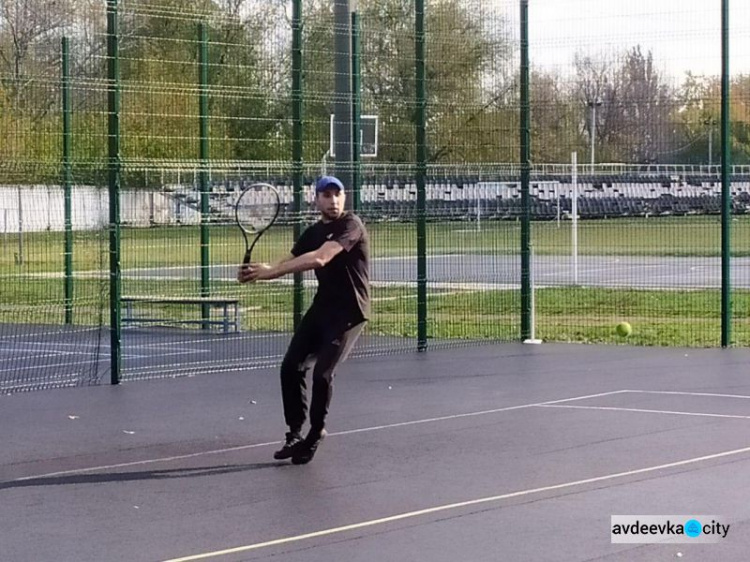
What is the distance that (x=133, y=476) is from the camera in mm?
9750

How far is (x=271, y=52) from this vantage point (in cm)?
1762

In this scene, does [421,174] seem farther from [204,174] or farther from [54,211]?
[54,211]

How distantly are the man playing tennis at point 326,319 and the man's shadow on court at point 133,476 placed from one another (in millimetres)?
270

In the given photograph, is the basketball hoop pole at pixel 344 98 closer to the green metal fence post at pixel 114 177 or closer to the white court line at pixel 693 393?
the green metal fence post at pixel 114 177

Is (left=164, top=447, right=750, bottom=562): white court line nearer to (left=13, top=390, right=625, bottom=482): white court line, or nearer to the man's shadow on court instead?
the man's shadow on court

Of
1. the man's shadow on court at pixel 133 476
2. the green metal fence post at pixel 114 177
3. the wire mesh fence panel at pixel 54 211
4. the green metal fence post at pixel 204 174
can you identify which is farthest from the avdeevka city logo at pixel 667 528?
the wire mesh fence panel at pixel 54 211

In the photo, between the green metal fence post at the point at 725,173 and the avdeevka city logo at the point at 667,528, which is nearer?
the avdeevka city logo at the point at 667,528

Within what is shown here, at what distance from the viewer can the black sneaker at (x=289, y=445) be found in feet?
33.0

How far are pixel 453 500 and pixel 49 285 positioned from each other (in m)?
17.0

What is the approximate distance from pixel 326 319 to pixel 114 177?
212 inches

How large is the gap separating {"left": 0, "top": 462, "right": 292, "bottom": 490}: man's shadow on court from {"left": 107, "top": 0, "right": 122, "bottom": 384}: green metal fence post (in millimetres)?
5182

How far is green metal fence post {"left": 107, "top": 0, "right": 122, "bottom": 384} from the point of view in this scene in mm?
14812

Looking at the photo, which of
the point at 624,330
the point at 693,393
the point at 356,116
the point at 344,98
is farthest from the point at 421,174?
the point at 693,393

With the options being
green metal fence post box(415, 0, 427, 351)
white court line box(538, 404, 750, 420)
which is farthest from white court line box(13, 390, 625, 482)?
green metal fence post box(415, 0, 427, 351)
